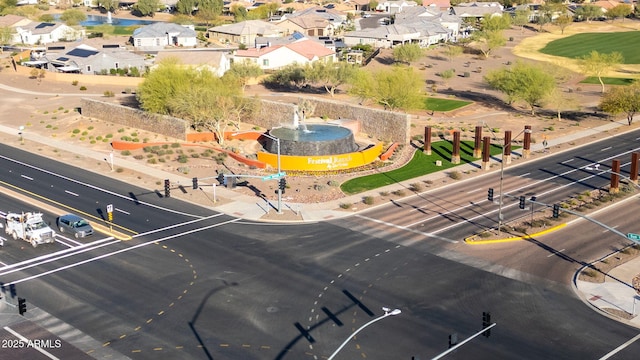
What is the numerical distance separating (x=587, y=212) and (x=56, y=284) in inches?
1766

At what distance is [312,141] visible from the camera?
83.9 metres

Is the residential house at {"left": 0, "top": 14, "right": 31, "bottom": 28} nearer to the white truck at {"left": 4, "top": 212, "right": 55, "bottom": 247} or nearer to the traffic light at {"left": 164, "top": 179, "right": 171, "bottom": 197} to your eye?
the traffic light at {"left": 164, "top": 179, "right": 171, "bottom": 197}

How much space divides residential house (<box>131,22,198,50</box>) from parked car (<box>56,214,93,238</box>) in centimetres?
11469

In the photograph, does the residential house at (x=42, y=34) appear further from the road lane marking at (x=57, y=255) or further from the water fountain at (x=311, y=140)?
the road lane marking at (x=57, y=255)

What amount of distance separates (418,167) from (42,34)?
417ft

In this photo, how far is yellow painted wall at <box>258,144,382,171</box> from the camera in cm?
8169

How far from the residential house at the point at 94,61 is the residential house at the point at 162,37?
30685 millimetres

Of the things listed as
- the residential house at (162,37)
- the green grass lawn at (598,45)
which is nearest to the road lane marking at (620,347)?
the green grass lawn at (598,45)

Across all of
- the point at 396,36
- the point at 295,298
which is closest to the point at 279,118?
the point at 295,298

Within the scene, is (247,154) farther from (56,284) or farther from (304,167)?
(56,284)

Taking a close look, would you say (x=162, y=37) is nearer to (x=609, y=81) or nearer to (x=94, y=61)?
(x=94, y=61)

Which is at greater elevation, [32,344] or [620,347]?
[32,344]

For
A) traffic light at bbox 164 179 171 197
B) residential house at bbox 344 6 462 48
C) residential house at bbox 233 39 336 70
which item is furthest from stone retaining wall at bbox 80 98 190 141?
residential house at bbox 344 6 462 48

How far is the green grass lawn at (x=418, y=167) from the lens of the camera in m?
76.5
